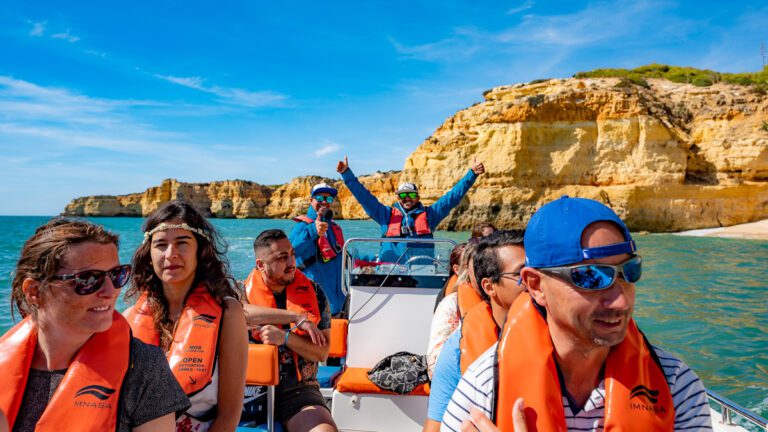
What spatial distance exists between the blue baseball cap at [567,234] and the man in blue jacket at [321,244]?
4.12 metres

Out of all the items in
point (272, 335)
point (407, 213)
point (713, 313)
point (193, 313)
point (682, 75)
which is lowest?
point (713, 313)

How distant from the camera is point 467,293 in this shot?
9.18 feet

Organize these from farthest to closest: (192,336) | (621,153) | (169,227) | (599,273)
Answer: (621,153) < (169,227) < (192,336) < (599,273)

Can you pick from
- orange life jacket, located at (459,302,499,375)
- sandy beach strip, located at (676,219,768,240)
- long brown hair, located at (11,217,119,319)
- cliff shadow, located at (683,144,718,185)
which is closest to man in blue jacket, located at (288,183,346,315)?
orange life jacket, located at (459,302,499,375)

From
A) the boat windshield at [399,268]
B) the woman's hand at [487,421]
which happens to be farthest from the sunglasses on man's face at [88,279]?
the boat windshield at [399,268]

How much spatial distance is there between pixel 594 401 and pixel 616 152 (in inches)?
1454

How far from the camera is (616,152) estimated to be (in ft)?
112

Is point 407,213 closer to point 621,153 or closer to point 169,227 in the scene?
point 169,227

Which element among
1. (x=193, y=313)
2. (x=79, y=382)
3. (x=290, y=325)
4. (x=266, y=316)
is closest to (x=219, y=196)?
(x=290, y=325)

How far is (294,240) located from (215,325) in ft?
10.8

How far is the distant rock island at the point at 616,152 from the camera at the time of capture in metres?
32.1

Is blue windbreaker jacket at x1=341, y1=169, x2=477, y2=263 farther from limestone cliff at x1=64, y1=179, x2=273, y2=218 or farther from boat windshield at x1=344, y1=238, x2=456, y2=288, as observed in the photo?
limestone cliff at x1=64, y1=179, x2=273, y2=218

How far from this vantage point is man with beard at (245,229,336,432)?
285 cm

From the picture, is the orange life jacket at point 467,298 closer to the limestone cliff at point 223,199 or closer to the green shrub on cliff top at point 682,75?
the green shrub on cliff top at point 682,75
